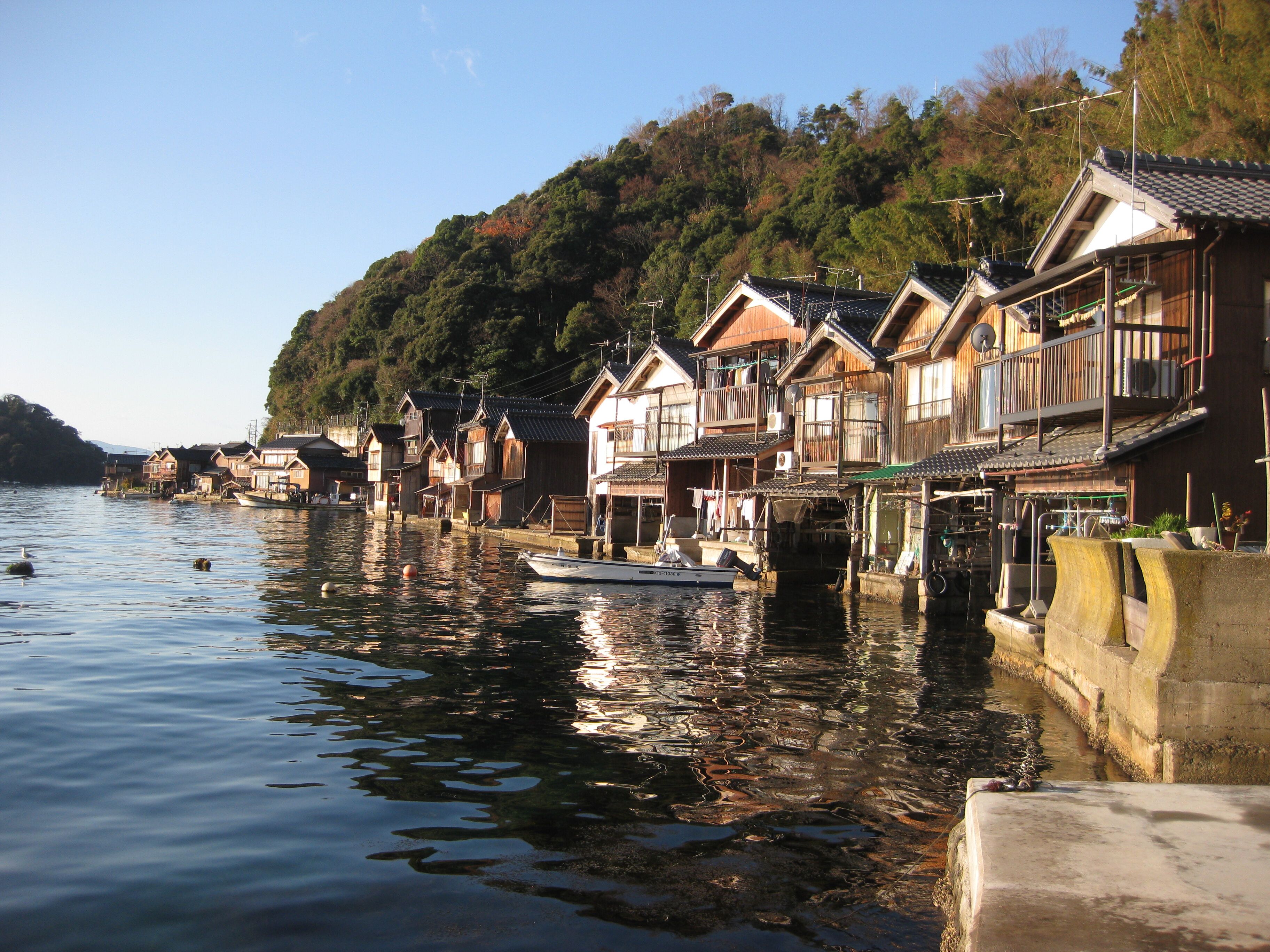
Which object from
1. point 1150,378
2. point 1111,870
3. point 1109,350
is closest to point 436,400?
point 1150,378

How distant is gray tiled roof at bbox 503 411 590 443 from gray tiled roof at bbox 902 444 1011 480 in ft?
105

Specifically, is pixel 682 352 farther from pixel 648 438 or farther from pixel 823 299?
pixel 823 299

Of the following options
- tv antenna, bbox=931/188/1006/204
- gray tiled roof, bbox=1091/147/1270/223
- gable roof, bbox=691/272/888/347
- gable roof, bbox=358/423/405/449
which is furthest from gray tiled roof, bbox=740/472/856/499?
gable roof, bbox=358/423/405/449

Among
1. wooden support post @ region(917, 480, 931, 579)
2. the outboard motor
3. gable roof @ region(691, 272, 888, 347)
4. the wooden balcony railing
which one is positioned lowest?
the outboard motor

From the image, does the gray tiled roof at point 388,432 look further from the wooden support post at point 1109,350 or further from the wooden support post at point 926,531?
the wooden support post at point 1109,350

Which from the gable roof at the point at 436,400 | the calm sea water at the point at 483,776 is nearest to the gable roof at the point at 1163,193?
the calm sea water at the point at 483,776

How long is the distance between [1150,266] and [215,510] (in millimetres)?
79136

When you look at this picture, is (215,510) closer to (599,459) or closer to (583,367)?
(583,367)

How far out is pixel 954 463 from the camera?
21.6m

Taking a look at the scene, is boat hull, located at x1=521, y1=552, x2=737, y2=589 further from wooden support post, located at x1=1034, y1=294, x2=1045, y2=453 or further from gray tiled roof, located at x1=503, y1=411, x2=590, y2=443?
gray tiled roof, located at x1=503, y1=411, x2=590, y2=443

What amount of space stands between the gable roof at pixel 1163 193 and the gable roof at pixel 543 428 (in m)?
36.3

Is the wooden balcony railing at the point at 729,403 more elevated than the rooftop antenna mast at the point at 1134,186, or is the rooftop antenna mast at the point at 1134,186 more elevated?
the rooftop antenna mast at the point at 1134,186

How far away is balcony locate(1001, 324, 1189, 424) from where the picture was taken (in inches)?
621

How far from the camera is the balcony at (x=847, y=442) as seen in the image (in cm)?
2770
